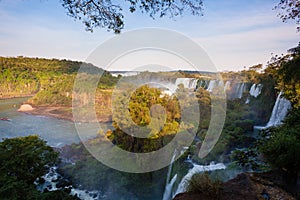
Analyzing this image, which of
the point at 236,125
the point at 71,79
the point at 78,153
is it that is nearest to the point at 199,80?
the point at 236,125

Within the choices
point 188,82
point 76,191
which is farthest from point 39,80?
point 76,191

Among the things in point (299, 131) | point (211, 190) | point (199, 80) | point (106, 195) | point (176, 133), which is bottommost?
point (106, 195)

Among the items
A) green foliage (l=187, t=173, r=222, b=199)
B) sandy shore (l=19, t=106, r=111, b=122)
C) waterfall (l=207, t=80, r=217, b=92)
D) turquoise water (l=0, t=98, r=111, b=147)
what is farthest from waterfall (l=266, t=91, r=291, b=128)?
sandy shore (l=19, t=106, r=111, b=122)

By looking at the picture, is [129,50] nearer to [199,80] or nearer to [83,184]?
[83,184]

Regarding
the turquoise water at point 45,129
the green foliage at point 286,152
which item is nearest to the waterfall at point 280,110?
the green foliage at point 286,152

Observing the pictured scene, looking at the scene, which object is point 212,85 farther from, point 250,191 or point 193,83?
point 250,191

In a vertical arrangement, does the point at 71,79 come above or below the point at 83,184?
above
